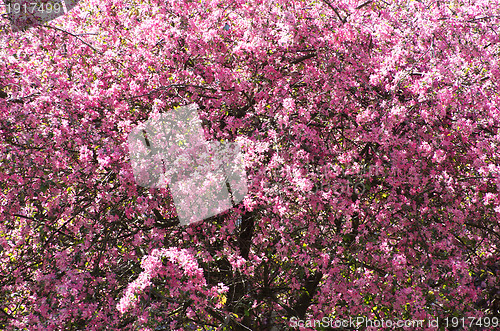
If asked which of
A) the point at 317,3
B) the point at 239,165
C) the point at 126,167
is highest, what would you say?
the point at 317,3

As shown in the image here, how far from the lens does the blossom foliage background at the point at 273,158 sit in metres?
6.26

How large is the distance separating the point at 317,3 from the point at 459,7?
2.41 meters

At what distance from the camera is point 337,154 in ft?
23.5

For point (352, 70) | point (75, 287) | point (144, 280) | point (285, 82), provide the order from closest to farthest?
point (144, 280) < point (75, 287) < point (352, 70) < point (285, 82)

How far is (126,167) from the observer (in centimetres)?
640

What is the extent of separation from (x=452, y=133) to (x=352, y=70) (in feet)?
5.99

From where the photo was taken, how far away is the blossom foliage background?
6.26 metres

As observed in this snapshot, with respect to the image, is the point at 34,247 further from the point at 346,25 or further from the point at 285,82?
the point at 346,25

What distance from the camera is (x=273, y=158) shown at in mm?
6375

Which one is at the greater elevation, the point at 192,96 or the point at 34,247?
the point at 192,96

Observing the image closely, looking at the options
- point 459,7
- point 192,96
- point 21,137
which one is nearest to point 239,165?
point 192,96

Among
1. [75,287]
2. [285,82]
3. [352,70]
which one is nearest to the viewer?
[75,287]

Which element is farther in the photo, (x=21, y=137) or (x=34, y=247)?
(x=34, y=247)

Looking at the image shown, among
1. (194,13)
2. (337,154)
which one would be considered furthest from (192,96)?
(337,154)
